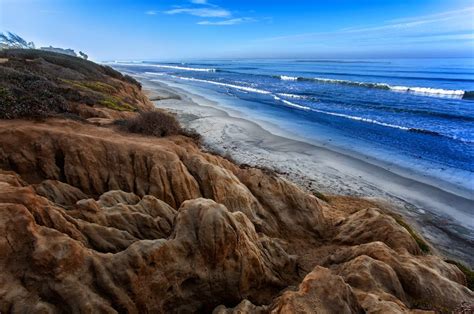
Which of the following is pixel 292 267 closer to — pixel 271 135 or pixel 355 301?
pixel 355 301

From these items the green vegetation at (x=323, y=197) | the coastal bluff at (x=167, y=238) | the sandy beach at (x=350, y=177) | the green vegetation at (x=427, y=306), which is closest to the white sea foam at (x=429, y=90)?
the sandy beach at (x=350, y=177)

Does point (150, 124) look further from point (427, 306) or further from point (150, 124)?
point (427, 306)

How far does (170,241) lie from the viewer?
31.2 ft

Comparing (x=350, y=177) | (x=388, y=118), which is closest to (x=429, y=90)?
(x=388, y=118)

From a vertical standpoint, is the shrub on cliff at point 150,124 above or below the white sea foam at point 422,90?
above

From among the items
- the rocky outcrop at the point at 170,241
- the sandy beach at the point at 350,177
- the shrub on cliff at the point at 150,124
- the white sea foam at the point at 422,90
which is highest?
the shrub on cliff at the point at 150,124

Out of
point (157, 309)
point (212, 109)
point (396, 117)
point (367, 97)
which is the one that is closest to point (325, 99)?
point (367, 97)

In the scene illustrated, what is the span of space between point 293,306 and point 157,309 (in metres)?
3.63

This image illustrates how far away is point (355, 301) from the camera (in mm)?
8352

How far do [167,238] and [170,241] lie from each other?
95 cm

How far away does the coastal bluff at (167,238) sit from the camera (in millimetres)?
7770

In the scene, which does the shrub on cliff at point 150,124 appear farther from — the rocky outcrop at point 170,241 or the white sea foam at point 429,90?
the white sea foam at point 429,90

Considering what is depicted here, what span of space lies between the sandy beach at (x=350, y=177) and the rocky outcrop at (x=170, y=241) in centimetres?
634

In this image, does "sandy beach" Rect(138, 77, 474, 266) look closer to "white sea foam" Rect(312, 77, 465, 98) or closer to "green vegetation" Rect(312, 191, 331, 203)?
"green vegetation" Rect(312, 191, 331, 203)
